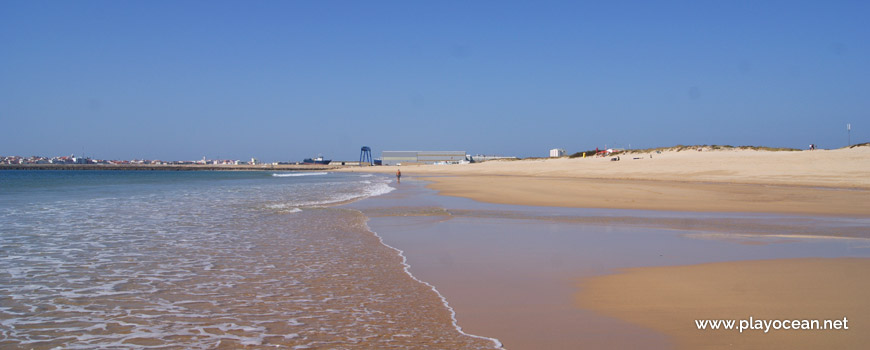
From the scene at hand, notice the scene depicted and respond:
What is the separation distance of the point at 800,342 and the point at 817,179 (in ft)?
92.6

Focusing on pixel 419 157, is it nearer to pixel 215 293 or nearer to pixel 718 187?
pixel 718 187

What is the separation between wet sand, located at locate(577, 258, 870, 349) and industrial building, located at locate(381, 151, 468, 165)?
14092 cm

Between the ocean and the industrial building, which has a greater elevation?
the industrial building

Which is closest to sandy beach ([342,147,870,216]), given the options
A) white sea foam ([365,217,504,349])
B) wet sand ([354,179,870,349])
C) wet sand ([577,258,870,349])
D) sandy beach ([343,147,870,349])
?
sandy beach ([343,147,870,349])

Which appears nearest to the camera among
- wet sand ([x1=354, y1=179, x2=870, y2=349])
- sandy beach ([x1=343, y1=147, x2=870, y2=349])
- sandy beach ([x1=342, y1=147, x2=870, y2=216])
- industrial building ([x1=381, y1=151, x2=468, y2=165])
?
sandy beach ([x1=343, y1=147, x2=870, y2=349])

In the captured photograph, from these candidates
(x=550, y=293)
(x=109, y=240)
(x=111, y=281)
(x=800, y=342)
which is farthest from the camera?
(x=109, y=240)

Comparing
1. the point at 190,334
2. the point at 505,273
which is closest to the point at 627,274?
the point at 505,273

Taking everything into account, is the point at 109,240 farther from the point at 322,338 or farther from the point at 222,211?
the point at 322,338

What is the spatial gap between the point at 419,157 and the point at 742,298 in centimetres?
14304

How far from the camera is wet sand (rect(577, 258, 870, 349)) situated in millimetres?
4000

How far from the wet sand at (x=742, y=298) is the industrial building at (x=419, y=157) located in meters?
141

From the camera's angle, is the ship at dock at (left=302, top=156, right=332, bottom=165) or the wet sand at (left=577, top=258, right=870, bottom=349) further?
the ship at dock at (left=302, top=156, right=332, bottom=165)

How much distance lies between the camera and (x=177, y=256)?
8.06 meters

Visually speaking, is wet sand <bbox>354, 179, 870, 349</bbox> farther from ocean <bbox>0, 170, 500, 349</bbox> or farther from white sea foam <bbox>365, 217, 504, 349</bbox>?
ocean <bbox>0, 170, 500, 349</bbox>
